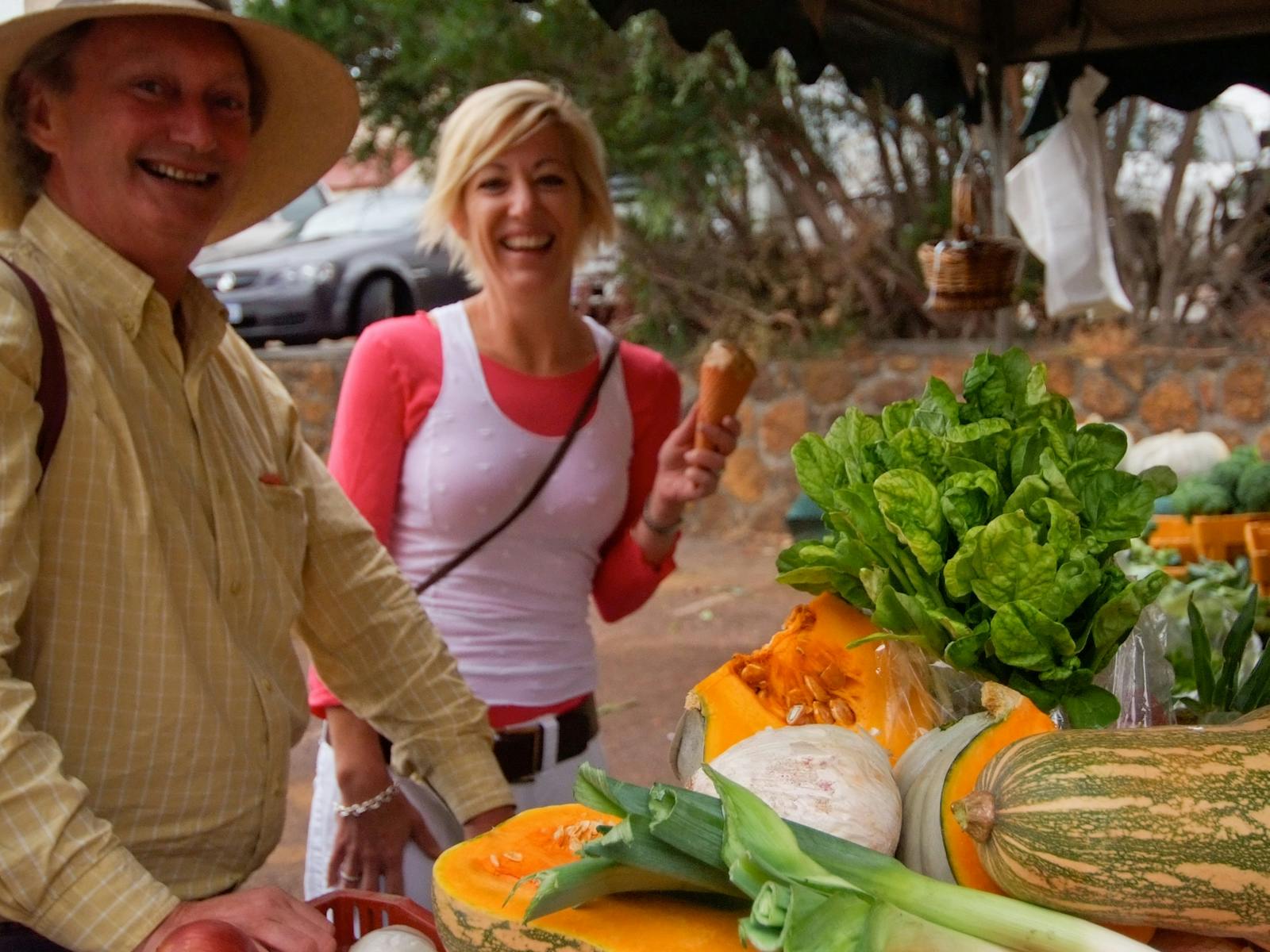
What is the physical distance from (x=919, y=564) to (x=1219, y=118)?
26.0 ft

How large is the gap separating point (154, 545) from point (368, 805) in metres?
0.81

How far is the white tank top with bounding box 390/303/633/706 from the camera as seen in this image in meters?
2.61

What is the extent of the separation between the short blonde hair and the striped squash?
1.96m

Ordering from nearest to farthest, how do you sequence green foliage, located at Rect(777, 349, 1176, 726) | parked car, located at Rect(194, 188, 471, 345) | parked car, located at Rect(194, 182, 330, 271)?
green foliage, located at Rect(777, 349, 1176, 726), parked car, located at Rect(194, 188, 471, 345), parked car, located at Rect(194, 182, 330, 271)

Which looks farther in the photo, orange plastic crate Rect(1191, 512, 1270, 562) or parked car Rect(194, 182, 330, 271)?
parked car Rect(194, 182, 330, 271)

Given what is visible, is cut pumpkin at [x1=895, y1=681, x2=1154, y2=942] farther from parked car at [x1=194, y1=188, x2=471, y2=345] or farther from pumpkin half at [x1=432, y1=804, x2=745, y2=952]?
parked car at [x1=194, y1=188, x2=471, y2=345]

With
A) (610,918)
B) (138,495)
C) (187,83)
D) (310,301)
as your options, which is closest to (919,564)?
(610,918)

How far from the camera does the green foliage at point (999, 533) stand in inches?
52.3

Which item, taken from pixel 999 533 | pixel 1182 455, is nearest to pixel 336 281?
pixel 1182 455

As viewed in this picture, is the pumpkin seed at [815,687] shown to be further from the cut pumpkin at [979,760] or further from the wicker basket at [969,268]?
the wicker basket at [969,268]

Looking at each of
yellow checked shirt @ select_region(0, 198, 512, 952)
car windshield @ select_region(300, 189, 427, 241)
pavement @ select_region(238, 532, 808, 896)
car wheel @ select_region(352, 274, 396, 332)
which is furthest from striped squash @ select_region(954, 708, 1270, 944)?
car windshield @ select_region(300, 189, 427, 241)

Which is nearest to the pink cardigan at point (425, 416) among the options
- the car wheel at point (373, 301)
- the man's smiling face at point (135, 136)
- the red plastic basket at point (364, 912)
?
the man's smiling face at point (135, 136)

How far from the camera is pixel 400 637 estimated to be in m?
2.17

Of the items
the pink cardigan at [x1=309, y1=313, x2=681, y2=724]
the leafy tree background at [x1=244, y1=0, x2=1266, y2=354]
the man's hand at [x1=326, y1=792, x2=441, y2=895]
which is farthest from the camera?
the leafy tree background at [x1=244, y1=0, x2=1266, y2=354]
